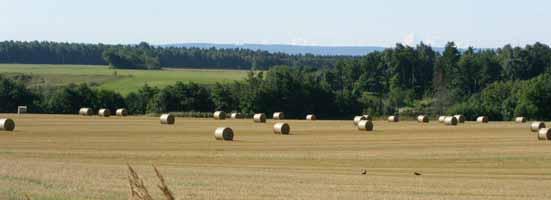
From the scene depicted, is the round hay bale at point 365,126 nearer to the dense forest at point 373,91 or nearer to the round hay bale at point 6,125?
the round hay bale at point 6,125

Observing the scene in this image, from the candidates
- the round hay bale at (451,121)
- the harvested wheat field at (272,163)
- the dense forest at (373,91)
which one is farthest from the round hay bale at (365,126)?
the dense forest at (373,91)

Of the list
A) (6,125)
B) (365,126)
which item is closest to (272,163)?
(6,125)

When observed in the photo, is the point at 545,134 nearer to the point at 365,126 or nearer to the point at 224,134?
the point at 365,126

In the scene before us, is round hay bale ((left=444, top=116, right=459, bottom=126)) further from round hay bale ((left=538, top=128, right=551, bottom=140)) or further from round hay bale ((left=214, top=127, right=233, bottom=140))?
round hay bale ((left=214, top=127, right=233, bottom=140))

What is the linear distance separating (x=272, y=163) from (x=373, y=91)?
411 feet

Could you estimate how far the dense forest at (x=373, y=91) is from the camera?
98625 millimetres

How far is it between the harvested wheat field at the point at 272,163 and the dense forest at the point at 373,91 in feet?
128

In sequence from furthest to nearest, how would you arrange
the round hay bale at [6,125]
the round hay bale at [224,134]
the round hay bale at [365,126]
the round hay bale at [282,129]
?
the round hay bale at [365,126], the round hay bale at [282,129], the round hay bale at [6,125], the round hay bale at [224,134]

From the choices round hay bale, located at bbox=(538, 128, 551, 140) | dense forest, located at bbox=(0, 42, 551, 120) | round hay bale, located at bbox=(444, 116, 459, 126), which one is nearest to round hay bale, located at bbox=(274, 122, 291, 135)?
round hay bale, located at bbox=(538, 128, 551, 140)

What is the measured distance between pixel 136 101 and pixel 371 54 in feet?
228

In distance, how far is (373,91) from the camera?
159 metres

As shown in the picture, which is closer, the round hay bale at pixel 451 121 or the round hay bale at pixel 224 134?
Answer: the round hay bale at pixel 224 134

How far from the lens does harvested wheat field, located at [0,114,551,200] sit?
22.1 meters

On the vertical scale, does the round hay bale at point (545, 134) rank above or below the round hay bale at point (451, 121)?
above
